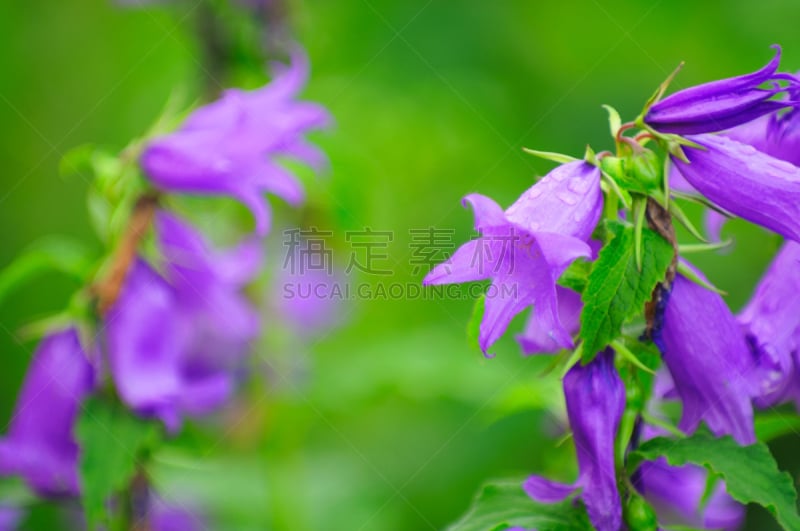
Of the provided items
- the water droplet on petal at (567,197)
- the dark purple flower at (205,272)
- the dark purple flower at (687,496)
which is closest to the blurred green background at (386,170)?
the dark purple flower at (687,496)

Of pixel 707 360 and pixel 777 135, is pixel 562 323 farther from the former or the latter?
pixel 777 135

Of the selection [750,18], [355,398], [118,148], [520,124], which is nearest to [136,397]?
[355,398]

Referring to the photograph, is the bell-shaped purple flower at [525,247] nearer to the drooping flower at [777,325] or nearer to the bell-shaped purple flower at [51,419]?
the drooping flower at [777,325]

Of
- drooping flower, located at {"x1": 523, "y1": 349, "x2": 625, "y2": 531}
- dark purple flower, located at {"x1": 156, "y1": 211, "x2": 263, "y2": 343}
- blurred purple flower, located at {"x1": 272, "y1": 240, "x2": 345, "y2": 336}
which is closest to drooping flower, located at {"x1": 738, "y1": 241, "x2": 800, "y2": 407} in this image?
drooping flower, located at {"x1": 523, "y1": 349, "x2": 625, "y2": 531}

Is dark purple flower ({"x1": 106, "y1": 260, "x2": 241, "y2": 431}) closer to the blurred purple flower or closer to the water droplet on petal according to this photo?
the blurred purple flower

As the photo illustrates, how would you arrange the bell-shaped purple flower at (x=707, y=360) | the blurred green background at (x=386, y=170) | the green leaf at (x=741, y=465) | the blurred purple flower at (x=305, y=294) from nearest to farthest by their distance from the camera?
the green leaf at (x=741, y=465) → the bell-shaped purple flower at (x=707, y=360) → the blurred green background at (x=386, y=170) → the blurred purple flower at (x=305, y=294)

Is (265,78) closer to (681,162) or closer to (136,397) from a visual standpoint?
(136,397)

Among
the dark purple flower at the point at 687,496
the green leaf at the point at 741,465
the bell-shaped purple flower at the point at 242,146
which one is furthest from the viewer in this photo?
the bell-shaped purple flower at the point at 242,146
